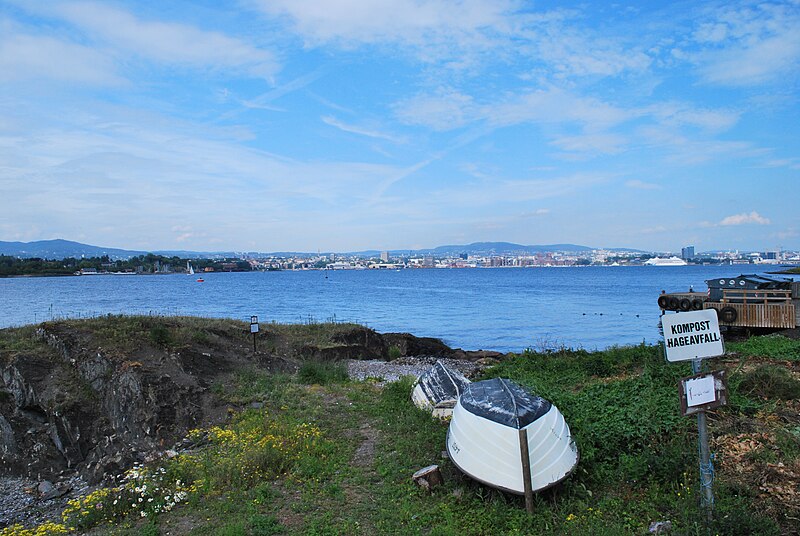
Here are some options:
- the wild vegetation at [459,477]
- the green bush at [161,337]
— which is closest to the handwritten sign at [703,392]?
the wild vegetation at [459,477]

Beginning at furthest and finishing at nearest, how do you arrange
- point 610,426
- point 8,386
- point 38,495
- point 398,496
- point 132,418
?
point 8,386, point 132,418, point 38,495, point 610,426, point 398,496

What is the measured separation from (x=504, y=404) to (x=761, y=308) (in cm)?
2065

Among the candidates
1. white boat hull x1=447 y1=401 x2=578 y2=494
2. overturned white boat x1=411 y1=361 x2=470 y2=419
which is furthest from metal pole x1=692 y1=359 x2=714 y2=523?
overturned white boat x1=411 y1=361 x2=470 y2=419

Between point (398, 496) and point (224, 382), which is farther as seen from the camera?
point (224, 382)

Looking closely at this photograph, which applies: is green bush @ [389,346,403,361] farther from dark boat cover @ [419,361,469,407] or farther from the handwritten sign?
the handwritten sign

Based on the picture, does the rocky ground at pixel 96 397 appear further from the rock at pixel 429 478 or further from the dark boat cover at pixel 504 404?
the dark boat cover at pixel 504 404

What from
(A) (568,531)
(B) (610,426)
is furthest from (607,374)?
(A) (568,531)

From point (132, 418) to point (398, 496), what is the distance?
8.41 metres

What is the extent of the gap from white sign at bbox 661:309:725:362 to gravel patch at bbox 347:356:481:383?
12.1 m

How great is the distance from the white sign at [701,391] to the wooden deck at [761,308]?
64.2ft

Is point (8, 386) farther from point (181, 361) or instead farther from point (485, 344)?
point (485, 344)

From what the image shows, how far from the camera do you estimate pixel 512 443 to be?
716cm

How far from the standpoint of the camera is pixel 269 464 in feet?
30.3

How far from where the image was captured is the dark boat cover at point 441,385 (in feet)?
38.8
